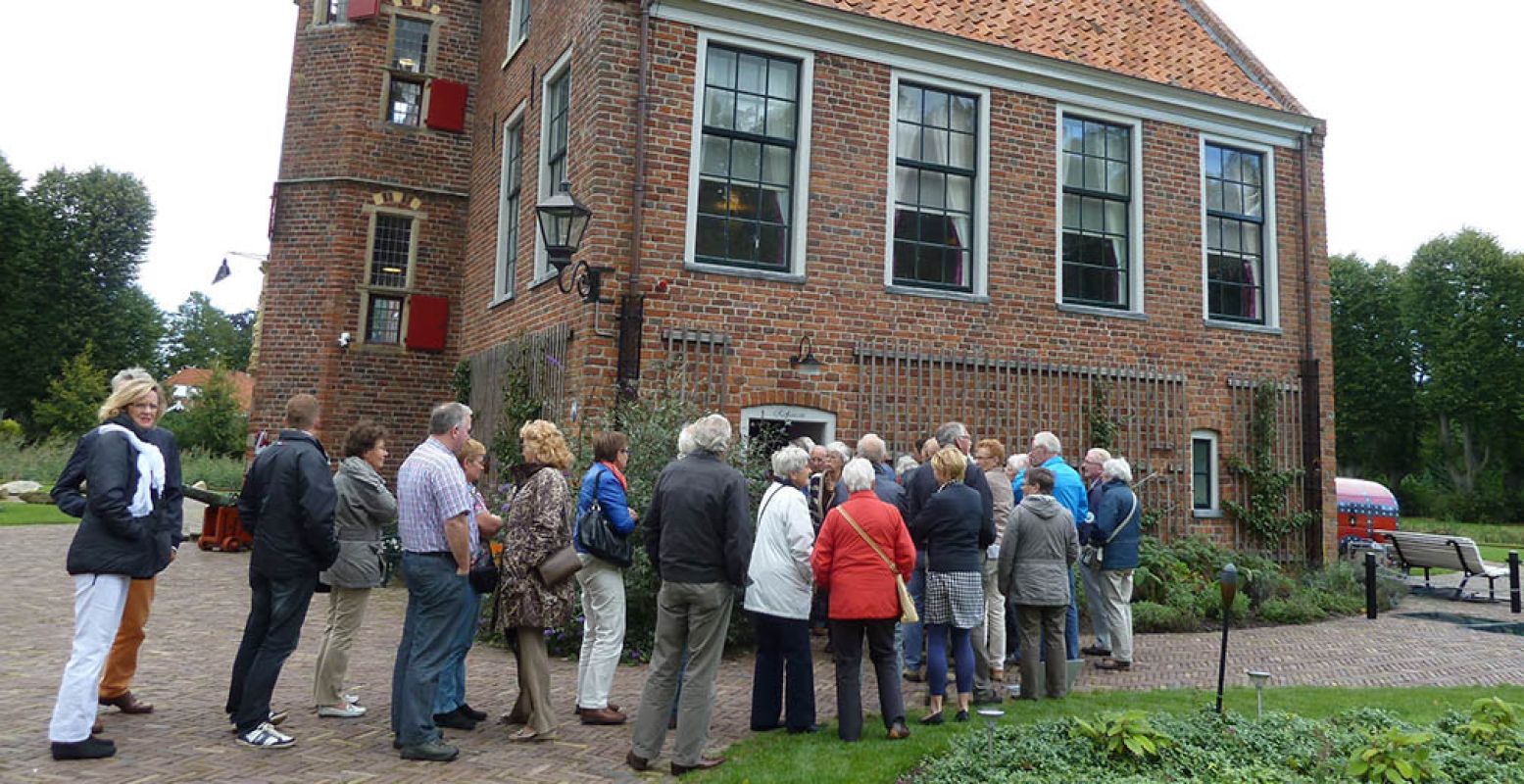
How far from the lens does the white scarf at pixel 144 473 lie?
16.1ft

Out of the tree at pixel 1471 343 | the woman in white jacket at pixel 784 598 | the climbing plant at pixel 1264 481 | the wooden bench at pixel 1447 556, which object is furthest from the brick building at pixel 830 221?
the tree at pixel 1471 343

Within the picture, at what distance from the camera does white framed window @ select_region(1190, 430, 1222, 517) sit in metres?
12.7

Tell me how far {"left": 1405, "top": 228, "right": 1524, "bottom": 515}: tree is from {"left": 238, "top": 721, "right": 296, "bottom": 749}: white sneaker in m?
46.6

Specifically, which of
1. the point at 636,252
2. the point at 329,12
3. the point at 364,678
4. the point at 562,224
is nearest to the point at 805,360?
the point at 636,252

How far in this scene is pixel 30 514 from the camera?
61.3 ft

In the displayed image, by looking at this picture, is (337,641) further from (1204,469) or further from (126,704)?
(1204,469)

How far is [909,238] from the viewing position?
1151cm

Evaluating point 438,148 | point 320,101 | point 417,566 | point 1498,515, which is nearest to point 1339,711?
point 417,566

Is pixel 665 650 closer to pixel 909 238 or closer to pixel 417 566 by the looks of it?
pixel 417 566

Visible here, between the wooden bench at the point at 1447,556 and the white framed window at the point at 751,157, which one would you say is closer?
the white framed window at the point at 751,157

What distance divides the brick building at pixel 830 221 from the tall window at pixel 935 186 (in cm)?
4

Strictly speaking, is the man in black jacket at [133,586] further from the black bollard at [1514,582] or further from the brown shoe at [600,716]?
the black bollard at [1514,582]

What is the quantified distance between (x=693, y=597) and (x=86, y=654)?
305 centimetres

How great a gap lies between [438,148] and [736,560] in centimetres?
1232
